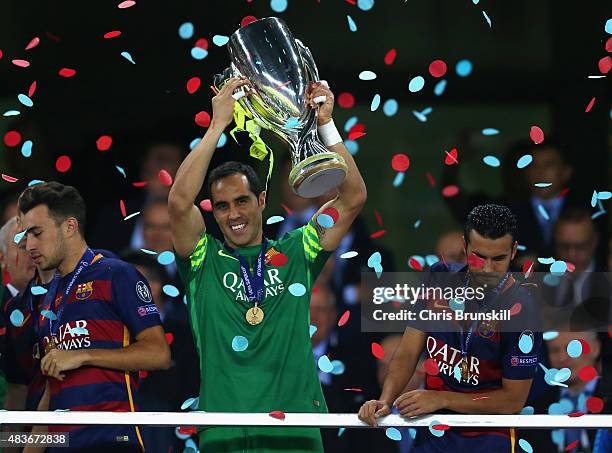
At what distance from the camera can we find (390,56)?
6.06 meters

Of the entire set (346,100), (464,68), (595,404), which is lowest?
(595,404)

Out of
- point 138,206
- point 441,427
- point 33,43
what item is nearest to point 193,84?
point 138,206

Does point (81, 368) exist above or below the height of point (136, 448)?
above

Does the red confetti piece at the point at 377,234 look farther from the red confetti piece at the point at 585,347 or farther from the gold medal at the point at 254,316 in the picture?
the gold medal at the point at 254,316

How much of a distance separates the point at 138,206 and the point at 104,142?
39 centimetres

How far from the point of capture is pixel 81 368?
4.17 metres

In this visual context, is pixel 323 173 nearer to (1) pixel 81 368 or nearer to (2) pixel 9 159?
(1) pixel 81 368

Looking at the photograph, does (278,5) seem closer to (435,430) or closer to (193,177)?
(193,177)

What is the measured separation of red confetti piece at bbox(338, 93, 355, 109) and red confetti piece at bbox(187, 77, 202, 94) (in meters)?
0.68

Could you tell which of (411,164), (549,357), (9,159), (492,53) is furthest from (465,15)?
(9,159)

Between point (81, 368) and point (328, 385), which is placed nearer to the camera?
point (81, 368)

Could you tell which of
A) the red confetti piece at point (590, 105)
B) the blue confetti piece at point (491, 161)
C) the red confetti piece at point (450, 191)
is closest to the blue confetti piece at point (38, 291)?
the blue confetti piece at point (491, 161)

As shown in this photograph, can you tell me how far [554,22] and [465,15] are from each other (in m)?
0.44

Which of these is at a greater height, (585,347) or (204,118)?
(204,118)
